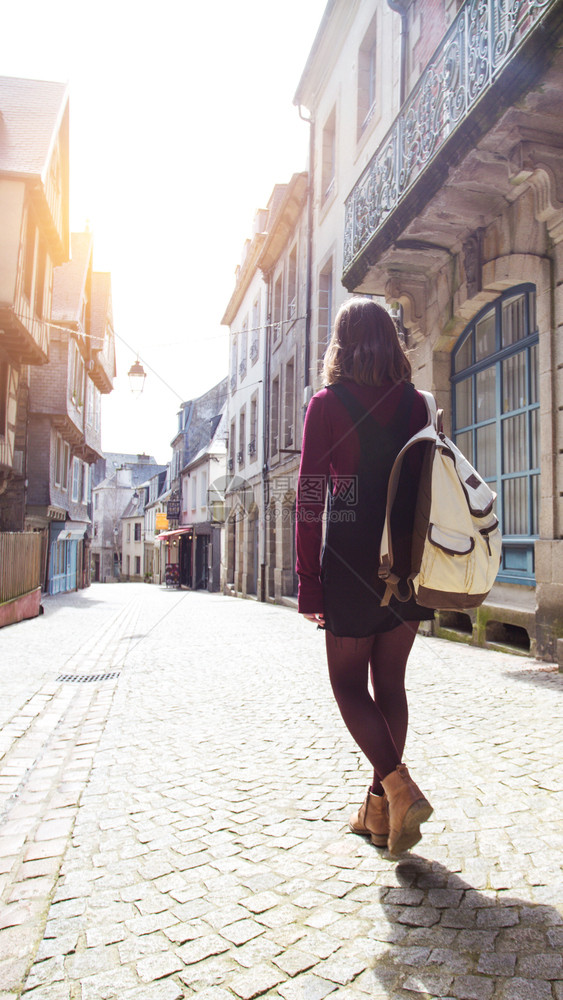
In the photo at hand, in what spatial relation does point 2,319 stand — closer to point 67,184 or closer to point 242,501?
point 67,184

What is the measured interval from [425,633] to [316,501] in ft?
21.4

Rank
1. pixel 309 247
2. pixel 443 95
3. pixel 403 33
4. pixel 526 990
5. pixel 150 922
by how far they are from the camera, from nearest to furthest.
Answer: pixel 526 990
pixel 150 922
pixel 443 95
pixel 403 33
pixel 309 247

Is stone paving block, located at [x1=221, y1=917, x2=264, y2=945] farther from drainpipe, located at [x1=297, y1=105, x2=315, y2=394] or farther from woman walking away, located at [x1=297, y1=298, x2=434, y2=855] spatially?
drainpipe, located at [x1=297, y1=105, x2=315, y2=394]

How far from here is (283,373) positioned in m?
18.2

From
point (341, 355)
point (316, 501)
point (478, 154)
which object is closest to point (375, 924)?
point (316, 501)

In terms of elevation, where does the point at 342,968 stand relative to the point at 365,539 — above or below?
below

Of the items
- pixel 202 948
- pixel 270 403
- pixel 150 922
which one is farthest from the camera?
pixel 270 403

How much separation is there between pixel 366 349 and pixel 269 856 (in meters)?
1.69

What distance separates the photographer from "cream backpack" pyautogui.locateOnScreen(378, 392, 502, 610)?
1.95m

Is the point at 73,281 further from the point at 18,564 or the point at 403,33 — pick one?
the point at 403,33

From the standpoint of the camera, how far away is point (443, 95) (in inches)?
248

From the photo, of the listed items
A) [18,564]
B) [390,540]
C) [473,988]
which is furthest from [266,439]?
[473,988]

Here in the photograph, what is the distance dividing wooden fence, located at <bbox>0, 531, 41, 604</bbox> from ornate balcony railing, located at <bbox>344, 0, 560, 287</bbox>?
22.5 ft

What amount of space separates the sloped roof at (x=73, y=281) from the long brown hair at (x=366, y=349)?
69.0 feet
